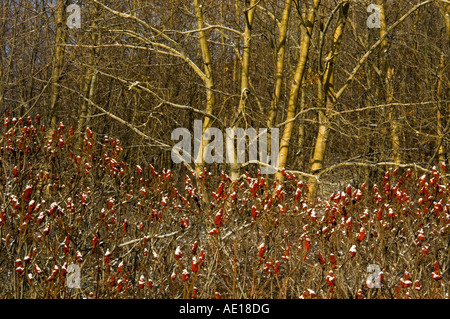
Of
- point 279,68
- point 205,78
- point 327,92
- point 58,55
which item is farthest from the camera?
point 58,55

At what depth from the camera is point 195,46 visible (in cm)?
1257

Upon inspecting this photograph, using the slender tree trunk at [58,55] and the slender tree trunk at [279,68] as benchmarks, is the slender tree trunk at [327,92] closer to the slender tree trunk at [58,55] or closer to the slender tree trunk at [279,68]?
Result: the slender tree trunk at [279,68]

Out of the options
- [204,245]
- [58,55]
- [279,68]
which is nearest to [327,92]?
[279,68]

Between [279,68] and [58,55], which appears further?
[58,55]

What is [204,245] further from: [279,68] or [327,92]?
[327,92]

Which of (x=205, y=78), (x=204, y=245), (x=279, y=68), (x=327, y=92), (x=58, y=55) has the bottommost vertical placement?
(x=204, y=245)

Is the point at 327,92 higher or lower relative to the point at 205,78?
lower

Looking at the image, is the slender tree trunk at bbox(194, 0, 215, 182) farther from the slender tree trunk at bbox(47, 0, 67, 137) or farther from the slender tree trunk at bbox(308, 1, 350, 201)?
the slender tree trunk at bbox(47, 0, 67, 137)

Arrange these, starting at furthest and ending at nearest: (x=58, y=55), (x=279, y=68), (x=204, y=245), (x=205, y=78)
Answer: (x=58, y=55), (x=205, y=78), (x=279, y=68), (x=204, y=245)

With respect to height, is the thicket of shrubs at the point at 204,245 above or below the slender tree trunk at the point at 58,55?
below

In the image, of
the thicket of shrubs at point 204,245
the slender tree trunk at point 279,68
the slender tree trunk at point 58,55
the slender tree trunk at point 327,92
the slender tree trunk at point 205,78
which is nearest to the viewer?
the thicket of shrubs at point 204,245

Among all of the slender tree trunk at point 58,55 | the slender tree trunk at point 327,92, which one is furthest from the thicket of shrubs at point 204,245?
the slender tree trunk at point 58,55
